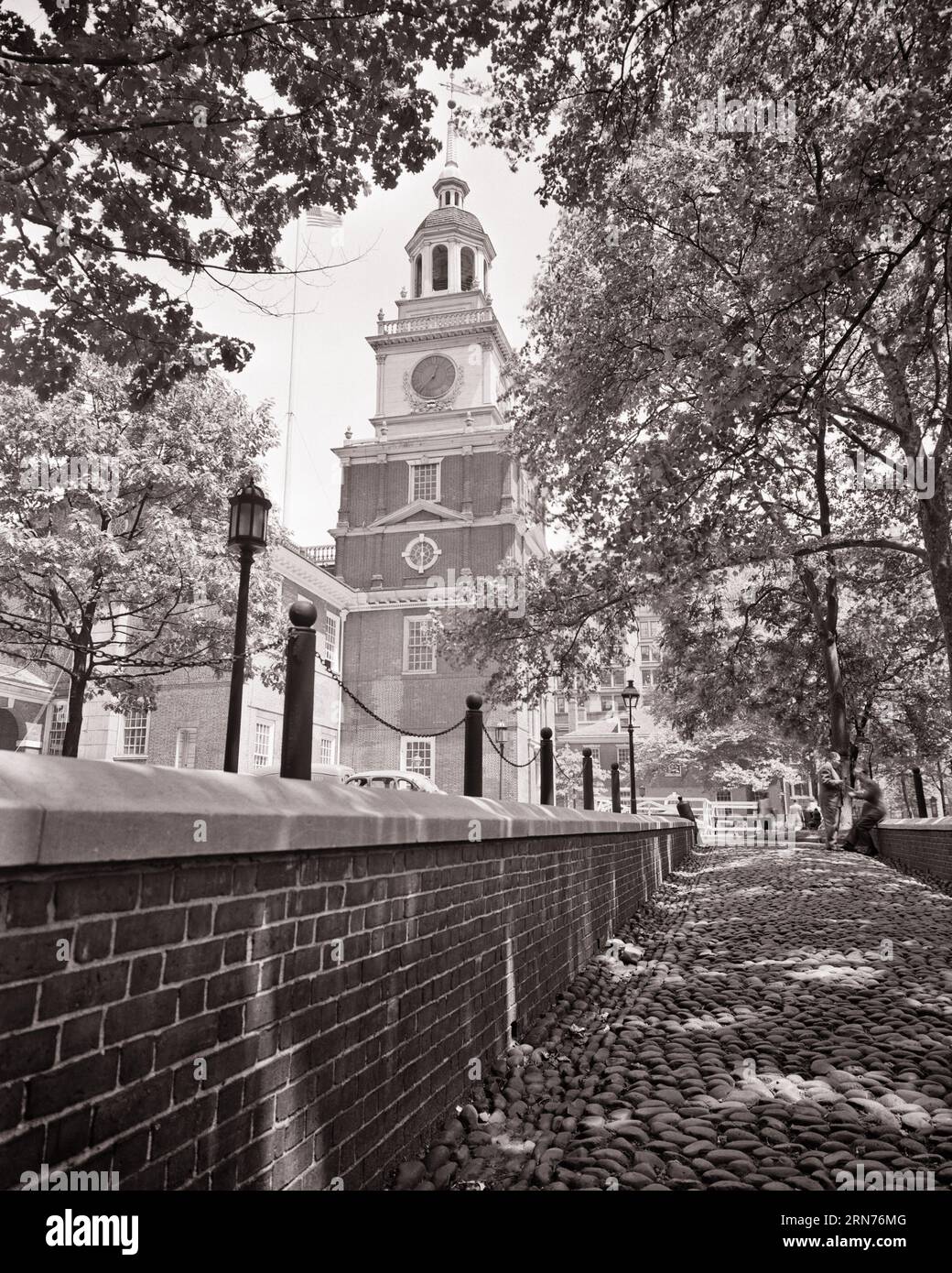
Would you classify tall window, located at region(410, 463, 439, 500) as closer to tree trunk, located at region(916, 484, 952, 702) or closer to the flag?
tree trunk, located at region(916, 484, 952, 702)

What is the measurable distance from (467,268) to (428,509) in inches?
573

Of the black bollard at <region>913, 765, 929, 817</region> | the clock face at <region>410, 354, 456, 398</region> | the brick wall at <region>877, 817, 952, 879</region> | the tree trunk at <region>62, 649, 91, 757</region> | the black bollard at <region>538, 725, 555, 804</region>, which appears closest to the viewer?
the black bollard at <region>538, 725, 555, 804</region>

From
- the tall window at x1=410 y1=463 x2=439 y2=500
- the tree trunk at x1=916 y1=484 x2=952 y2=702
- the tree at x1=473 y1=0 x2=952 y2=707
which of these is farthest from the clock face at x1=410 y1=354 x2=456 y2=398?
the tree trunk at x1=916 y1=484 x2=952 y2=702

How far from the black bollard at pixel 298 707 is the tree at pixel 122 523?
1134cm

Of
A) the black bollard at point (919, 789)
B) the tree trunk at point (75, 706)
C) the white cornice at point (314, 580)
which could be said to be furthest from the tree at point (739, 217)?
the white cornice at point (314, 580)

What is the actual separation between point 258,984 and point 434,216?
48.0m

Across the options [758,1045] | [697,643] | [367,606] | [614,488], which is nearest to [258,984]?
[758,1045]

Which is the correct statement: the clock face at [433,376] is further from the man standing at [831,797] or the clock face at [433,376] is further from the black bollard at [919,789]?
the black bollard at [919,789]

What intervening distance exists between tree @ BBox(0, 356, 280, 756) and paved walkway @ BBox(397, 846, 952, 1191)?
1078 cm

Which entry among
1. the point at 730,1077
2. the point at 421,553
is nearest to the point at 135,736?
the point at 421,553

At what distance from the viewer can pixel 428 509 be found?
129 feet

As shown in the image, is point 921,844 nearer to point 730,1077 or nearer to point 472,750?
point 472,750

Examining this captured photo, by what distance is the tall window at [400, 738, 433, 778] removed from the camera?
35656 mm

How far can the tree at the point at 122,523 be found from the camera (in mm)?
14500
